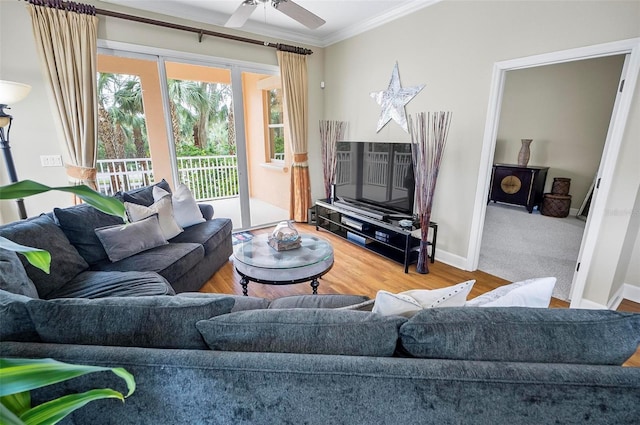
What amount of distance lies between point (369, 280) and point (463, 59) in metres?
2.31

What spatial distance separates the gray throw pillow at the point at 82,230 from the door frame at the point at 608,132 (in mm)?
3315

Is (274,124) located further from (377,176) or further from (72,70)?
(72,70)

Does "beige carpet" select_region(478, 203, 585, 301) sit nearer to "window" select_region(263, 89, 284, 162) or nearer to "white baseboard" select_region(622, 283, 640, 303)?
"white baseboard" select_region(622, 283, 640, 303)

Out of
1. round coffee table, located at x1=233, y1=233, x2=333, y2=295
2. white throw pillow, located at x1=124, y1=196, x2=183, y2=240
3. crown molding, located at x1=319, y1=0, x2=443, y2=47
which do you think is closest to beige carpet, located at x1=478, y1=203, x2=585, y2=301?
round coffee table, located at x1=233, y1=233, x2=333, y2=295

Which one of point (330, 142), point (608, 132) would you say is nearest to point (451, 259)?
point (608, 132)

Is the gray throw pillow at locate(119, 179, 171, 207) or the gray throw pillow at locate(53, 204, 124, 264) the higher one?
the gray throw pillow at locate(119, 179, 171, 207)

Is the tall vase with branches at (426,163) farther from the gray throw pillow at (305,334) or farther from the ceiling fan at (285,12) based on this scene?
the gray throw pillow at (305,334)

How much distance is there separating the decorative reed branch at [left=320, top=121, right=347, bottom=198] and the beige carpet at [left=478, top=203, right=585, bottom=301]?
222 centimetres


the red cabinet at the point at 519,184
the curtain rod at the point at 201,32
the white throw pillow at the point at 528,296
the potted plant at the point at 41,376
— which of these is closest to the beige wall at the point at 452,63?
the curtain rod at the point at 201,32

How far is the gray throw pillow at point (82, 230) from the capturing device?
206 cm

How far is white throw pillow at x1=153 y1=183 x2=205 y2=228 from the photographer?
279cm

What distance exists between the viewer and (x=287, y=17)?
3449mm

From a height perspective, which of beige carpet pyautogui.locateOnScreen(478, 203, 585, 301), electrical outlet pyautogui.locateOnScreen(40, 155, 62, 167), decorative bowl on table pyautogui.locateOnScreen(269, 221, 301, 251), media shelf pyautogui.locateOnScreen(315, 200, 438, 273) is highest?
electrical outlet pyautogui.locateOnScreen(40, 155, 62, 167)

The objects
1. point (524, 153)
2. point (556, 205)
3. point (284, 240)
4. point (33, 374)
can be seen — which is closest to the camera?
point (33, 374)
